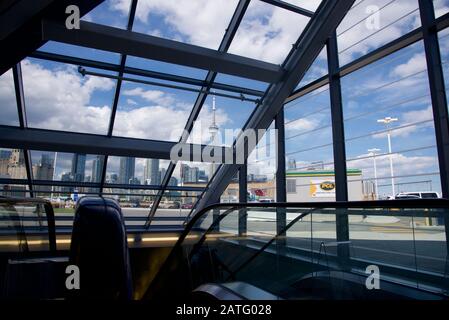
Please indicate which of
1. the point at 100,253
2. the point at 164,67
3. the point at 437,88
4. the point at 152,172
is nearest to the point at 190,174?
the point at 152,172

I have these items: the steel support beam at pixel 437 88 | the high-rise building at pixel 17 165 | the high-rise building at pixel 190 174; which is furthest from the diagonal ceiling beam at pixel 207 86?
the high-rise building at pixel 17 165

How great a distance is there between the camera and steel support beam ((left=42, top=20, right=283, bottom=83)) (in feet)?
19.1

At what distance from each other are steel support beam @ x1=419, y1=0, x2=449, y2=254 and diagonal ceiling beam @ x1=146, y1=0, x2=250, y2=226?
10.5ft

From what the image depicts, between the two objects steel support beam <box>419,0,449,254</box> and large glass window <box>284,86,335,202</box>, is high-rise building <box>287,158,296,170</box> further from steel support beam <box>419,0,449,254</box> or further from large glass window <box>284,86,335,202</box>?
steel support beam <box>419,0,449,254</box>

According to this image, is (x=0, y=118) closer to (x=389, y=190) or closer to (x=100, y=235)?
(x=100, y=235)

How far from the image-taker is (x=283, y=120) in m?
8.84

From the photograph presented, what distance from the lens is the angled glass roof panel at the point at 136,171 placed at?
30.9ft

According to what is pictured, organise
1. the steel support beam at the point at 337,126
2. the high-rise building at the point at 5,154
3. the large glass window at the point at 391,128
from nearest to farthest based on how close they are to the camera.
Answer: the large glass window at the point at 391,128, the steel support beam at the point at 337,126, the high-rise building at the point at 5,154

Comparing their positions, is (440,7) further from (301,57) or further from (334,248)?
Result: (334,248)

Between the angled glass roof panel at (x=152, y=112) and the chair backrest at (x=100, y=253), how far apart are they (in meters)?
5.65

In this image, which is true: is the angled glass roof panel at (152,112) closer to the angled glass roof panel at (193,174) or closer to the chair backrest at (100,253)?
the angled glass roof panel at (193,174)
